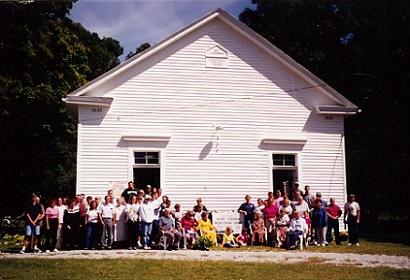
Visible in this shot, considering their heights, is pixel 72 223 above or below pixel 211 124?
below

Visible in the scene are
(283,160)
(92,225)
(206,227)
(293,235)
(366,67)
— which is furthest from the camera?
(366,67)

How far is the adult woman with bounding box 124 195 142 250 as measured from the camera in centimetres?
1495

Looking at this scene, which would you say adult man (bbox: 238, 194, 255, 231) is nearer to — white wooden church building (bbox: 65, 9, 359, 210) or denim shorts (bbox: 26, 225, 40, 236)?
white wooden church building (bbox: 65, 9, 359, 210)

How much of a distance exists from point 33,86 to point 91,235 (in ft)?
40.8

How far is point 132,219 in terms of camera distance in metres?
14.9

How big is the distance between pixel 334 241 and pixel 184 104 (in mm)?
7055

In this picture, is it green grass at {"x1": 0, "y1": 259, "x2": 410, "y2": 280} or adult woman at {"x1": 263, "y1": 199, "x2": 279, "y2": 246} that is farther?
adult woman at {"x1": 263, "y1": 199, "x2": 279, "y2": 246}

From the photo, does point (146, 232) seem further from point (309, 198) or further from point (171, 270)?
point (309, 198)

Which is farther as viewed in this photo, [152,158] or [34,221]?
[152,158]

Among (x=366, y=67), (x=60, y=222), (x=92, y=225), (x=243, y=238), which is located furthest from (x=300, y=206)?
A: (x=366, y=67)

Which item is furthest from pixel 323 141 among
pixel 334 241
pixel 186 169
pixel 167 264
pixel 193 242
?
pixel 167 264

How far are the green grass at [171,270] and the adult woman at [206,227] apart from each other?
3.94 metres

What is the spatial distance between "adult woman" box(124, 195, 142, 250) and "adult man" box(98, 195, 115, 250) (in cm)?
49

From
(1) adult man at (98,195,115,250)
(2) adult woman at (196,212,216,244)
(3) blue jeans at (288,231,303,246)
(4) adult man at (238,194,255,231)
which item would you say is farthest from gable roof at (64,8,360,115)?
(3) blue jeans at (288,231,303,246)
